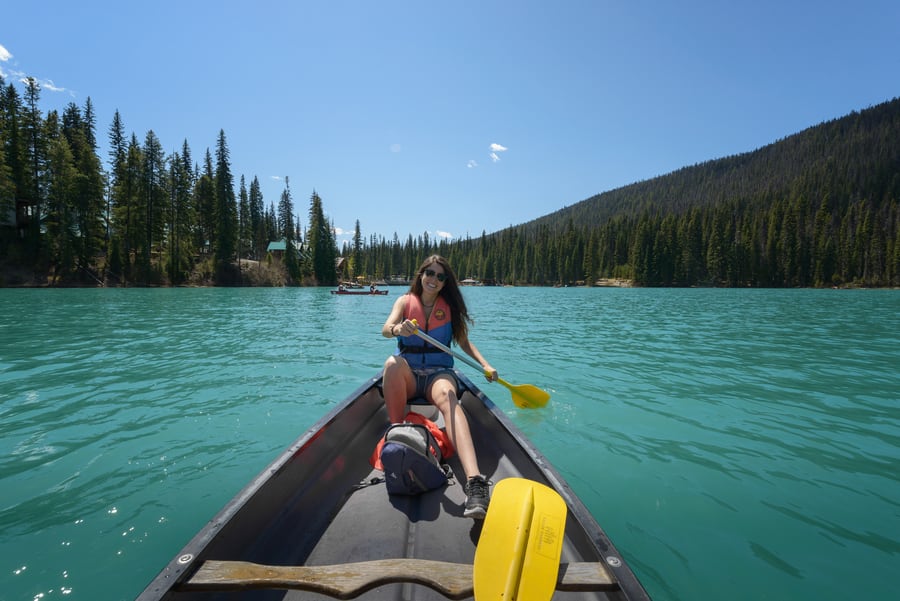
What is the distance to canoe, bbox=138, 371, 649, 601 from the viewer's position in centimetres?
189

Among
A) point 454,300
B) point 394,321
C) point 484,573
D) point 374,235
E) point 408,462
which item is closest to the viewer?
point 484,573

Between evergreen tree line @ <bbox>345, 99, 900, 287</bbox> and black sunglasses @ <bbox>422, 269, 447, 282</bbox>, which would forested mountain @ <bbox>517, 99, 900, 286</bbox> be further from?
black sunglasses @ <bbox>422, 269, 447, 282</bbox>

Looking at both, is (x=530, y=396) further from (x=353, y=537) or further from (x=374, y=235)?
(x=374, y=235)

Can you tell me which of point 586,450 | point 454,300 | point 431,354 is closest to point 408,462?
point 431,354

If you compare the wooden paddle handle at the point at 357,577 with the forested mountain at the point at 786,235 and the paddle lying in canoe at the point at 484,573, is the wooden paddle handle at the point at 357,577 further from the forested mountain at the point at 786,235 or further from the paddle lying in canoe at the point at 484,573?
the forested mountain at the point at 786,235

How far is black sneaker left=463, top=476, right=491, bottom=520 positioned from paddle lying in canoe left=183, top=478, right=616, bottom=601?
52 cm

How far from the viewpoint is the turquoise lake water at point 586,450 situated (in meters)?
3.10

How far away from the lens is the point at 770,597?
282cm

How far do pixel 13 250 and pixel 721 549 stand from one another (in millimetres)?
55861

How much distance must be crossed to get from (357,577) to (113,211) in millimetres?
61886

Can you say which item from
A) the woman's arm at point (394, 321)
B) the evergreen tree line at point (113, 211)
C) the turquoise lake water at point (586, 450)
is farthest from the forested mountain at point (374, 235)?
the woman's arm at point (394, 321)

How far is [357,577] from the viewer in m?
1.99

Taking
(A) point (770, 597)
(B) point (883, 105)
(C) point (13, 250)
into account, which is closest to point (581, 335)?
(A) point (770, 597)

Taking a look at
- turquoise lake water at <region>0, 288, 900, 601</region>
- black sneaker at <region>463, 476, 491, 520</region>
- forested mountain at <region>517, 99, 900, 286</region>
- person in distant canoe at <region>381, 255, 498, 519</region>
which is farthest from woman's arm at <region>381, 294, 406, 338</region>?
forested mountain at <region>517, 99, 900, 286</region>
